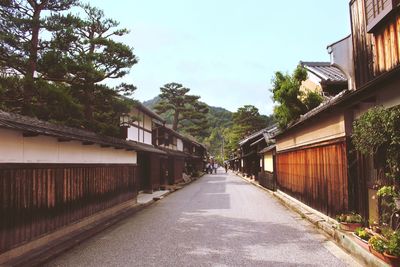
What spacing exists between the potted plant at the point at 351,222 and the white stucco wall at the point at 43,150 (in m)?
8.45

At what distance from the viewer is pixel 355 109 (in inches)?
416

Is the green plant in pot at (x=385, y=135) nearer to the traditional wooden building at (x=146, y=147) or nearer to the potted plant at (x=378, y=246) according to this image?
the potted plant at (x=378, y=246)

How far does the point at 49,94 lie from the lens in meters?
11.1

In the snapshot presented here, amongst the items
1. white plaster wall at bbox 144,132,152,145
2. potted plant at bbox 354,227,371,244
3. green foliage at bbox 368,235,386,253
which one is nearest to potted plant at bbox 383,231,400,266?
green foliage at bbox 368,235,386,253

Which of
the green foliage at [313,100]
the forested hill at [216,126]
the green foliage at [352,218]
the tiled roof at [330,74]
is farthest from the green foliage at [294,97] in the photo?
the forested hill at [216,126]

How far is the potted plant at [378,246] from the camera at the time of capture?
6.60m

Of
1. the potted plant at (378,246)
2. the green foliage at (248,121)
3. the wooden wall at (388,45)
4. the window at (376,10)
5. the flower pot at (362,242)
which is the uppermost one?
the green foliage at (248,121)

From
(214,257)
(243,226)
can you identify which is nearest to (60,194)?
(214,257)

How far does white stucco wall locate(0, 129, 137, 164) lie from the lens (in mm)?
8109

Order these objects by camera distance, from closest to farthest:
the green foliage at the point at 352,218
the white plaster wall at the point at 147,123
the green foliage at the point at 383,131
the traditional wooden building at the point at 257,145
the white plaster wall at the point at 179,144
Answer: the green foliage at the point at 383,131 < the green foliage at the point at 352,218 < the white plaster wall at the point at 147,123 < the traditional wooden building at the point at 257,145 < the white plaster wall at the point at 179,144

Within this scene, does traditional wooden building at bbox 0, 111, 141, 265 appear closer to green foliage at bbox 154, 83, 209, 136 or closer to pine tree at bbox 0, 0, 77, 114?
pine tree at bbox 0, 0, 77, 114

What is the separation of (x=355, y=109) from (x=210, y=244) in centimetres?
584

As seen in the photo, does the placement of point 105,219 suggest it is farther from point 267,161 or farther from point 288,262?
point 267,161

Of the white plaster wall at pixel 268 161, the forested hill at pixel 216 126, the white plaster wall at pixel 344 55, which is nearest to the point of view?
the white plaster wall at pixel 344 55
